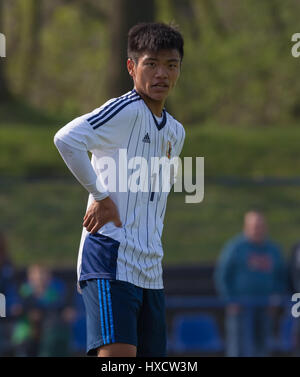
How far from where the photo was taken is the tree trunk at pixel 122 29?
710 inches

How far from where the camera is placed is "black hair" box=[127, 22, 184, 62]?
4.72 m

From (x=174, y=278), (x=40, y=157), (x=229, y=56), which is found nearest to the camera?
(x=174, y=278)

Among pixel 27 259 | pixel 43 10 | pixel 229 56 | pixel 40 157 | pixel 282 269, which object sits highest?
pixel 43 10

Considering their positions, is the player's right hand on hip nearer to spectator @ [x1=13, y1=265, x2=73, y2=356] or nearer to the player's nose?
the player's nose

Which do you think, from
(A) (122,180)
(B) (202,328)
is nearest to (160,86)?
(A) (122,180)

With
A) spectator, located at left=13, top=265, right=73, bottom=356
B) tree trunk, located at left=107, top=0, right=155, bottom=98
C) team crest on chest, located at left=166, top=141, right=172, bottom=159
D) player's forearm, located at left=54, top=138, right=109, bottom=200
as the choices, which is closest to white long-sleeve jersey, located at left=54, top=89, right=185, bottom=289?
player's forearm, located at left=54, top=138, right=109, bottom=200

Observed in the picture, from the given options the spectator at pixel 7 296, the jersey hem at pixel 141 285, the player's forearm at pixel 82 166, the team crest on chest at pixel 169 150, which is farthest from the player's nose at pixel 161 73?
the spectator at pixel 7 296

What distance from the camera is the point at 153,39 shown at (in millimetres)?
4730

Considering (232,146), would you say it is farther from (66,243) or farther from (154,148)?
(154,148)

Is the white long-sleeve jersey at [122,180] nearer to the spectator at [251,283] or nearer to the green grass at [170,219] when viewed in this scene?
the spectator at [251,283]

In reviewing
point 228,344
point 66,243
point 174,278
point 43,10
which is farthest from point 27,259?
point 43,10

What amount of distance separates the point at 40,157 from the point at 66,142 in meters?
13.8

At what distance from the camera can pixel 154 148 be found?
4.82 meters

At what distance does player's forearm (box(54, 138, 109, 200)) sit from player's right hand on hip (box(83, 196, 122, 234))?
4 cm
